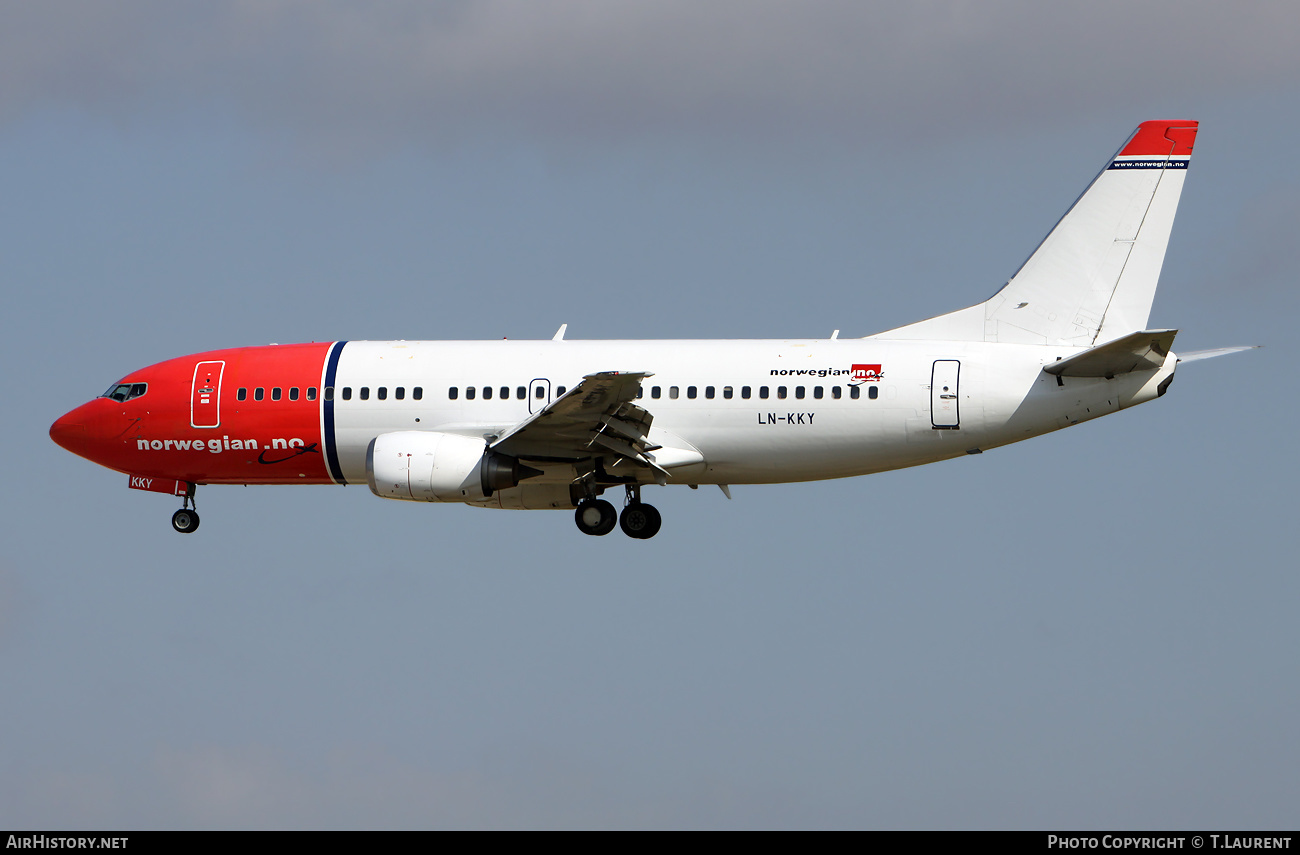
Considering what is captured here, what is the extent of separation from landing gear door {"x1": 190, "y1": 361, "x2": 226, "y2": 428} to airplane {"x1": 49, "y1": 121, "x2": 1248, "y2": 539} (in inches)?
2.2

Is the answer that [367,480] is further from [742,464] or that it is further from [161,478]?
[742,464]

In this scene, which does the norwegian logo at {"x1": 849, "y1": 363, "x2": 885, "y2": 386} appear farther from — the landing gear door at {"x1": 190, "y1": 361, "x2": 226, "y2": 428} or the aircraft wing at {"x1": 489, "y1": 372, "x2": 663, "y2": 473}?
the landing gear door at {"x1": 190, "y1": 361, "x2": 226, "y2": 428}

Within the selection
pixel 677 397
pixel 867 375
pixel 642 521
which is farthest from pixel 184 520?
pixel 867 375

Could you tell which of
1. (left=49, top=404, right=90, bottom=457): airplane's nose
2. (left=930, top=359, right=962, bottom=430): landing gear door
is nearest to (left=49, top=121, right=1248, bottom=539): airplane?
(left=930, top=359, right=962, bottom=430): landing gear door

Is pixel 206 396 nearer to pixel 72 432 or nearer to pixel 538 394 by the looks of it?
pixel 72 432

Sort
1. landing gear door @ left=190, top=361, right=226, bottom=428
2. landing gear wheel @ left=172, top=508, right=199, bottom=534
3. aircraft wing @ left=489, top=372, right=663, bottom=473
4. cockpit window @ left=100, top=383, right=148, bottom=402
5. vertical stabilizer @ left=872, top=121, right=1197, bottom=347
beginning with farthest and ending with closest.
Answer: landing gear wheel @ left=172, top=508, right=199, bottom=534
cockpit window @ left=100, top=383, right=148, bottom=402
landing gear door @ left=190, top=361, right=226, bottom=428
vertical stabilizer @ left=872, top=121, right=1197, bottom=347
aircraft wing @ left=489, top=372, right=663, bottom=473

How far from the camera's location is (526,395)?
4209 cm

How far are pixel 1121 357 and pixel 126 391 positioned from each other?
24981 mm

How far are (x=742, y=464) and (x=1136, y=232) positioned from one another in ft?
36.5

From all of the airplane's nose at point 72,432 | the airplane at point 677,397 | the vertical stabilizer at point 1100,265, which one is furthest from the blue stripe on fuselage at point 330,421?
the vertical stabilizer at point 1100,265

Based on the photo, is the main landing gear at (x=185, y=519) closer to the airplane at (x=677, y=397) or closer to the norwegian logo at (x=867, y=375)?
the airplane at (x=677, y=397)

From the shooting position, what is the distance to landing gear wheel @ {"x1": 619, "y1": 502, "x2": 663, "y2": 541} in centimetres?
4316

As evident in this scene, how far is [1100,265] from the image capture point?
42.0 metres
